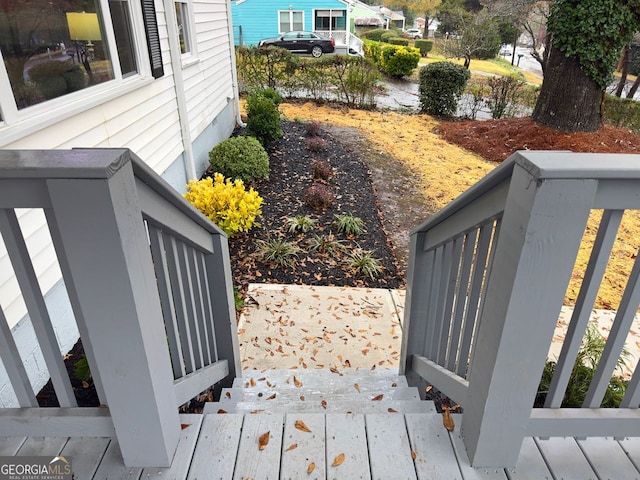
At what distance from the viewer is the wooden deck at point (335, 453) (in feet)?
4.93

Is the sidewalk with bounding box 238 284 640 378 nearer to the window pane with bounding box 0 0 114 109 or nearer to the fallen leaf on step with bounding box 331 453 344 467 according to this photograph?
the fallen leaf on step with bounding box 331 453 344 467

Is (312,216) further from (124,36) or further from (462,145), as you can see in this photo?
(462,145)

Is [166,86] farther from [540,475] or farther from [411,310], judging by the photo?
[540,475]

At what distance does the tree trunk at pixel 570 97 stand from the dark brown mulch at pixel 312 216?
427cm

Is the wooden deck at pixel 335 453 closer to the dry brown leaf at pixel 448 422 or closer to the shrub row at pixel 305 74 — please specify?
the dry brown leaf at pixel 448 422

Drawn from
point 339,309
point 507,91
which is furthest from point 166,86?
point 507,91

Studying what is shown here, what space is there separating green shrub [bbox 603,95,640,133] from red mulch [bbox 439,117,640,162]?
1.34 meters

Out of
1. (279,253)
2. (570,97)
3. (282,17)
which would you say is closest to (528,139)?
(570,97)

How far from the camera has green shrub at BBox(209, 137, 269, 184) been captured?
20.9 ft

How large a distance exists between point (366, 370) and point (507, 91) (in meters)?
10.6

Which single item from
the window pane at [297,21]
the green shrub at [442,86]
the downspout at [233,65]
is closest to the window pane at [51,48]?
the downspout at [233,65]

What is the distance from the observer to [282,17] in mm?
24750

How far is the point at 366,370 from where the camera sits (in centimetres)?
294

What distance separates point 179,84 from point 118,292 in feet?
15.8
